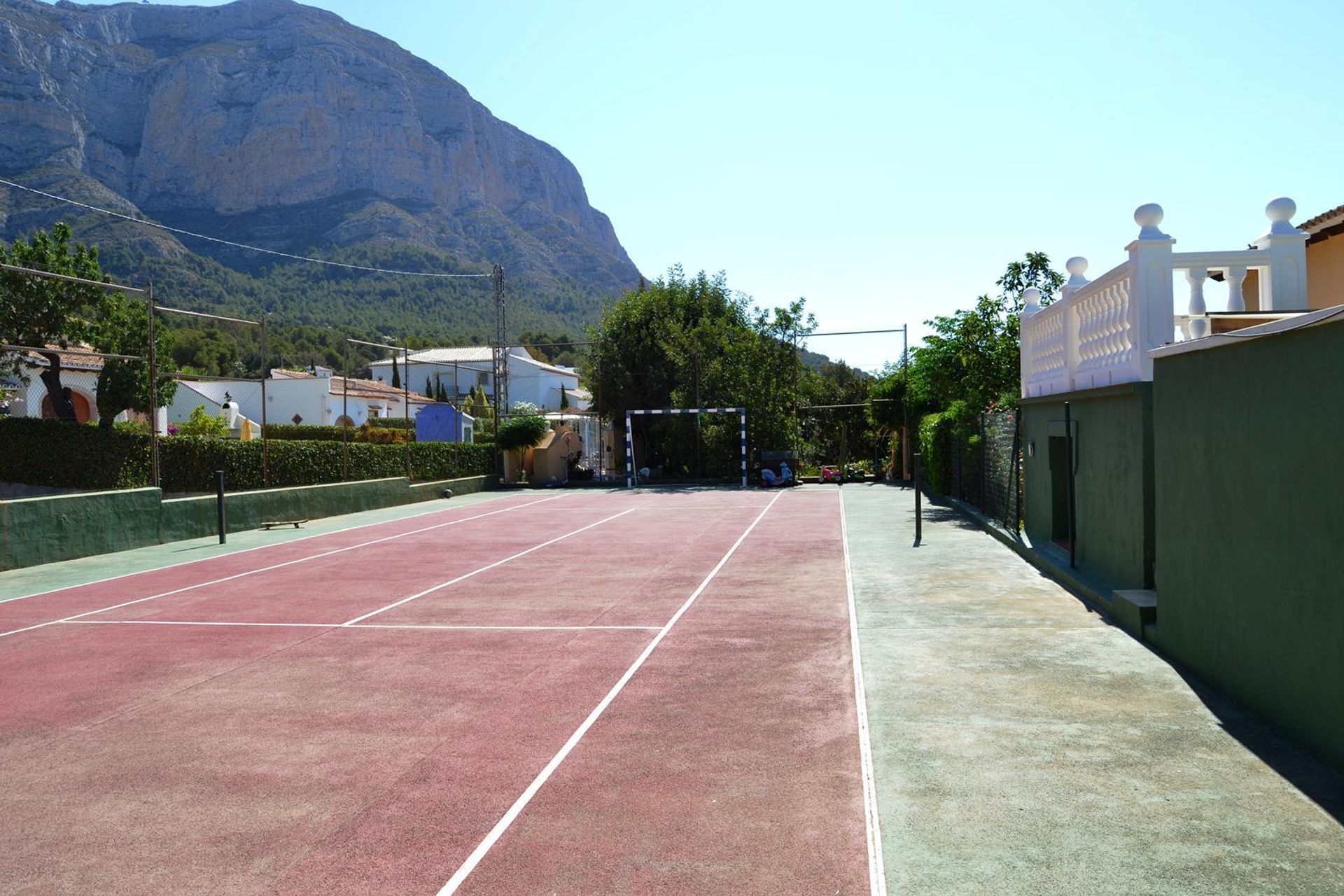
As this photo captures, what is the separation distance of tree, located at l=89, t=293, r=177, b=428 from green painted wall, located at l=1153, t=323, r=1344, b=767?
22417mm

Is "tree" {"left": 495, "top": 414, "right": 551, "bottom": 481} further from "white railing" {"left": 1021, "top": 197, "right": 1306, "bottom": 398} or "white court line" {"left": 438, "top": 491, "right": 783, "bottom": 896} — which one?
"white railing" {"left": 1021, "top": 197, "right": 1306, "bottom": 398}

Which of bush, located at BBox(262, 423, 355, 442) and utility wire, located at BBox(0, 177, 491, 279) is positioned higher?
utility wire, located at BBox(0, 177, 491, 279)

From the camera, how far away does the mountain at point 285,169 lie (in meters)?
103

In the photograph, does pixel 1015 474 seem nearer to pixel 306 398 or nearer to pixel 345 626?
pixel 345 626

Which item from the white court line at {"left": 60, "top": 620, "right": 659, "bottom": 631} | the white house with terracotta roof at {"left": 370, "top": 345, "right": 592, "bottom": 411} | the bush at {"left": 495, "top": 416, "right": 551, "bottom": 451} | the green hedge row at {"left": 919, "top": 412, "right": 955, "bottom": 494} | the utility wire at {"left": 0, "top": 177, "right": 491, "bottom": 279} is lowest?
the white court line at {"left": 60, "top": 620, "right": 659, "bottom": 631}

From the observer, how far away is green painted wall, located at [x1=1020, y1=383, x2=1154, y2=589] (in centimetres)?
924

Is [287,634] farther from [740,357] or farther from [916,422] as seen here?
[740,357]

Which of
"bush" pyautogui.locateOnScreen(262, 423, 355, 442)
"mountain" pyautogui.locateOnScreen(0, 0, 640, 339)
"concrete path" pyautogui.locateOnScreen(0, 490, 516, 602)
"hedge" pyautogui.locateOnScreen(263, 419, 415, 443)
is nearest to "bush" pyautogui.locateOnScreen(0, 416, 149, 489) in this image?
"concrete path" pyautogui.locateOnScreen(0, 490, 516, 602)

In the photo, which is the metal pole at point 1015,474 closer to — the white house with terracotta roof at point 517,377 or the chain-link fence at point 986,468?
the chain-link fence at point 986,468

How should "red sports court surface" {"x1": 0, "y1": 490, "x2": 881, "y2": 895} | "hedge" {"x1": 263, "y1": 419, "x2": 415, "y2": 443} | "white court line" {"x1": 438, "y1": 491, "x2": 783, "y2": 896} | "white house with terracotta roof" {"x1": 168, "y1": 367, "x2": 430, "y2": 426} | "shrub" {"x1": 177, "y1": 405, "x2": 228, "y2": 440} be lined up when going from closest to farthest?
1. "white court line" {"x1": 438, "y1": 491, "x2": 783, "y2": 896}
2. "red sports court surface" {"x1": 0, "y1": 490, "x2": 881, "y2": 895}
3. "shrub" {"x1": 177, "y1": 405, "x2": 228, "y2": 440}
4. "hedge" {"x1": 263, "y1": 419, "x2": 415, "y2": 443}
5. "white house with terracotta roof" {"x1": 168, "y1": 367, "x2": 430, "y2": 426}

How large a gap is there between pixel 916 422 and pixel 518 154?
167 metres

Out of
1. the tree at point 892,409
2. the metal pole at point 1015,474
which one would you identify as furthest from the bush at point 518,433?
the metal pole at point 1015,474

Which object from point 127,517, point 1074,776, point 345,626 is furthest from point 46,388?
point 1074,776

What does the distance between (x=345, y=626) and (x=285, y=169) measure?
479ft
